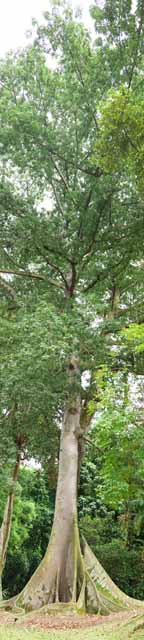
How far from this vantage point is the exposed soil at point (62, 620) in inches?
334

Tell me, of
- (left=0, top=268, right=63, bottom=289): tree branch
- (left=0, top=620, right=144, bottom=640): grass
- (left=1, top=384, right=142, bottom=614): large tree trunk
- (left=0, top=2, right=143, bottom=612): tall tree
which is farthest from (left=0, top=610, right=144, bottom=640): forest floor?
(left=0, top=268, right=63, bottom=289): tree branch

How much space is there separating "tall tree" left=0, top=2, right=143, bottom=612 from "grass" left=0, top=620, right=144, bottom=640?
61.6 inches

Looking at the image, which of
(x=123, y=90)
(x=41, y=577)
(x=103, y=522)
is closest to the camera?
(x=123, y=90)

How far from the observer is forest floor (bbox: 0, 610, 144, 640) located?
6.99 meters

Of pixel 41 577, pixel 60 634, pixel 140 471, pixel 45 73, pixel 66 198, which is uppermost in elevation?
pixel 45 73

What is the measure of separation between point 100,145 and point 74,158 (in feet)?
16.8

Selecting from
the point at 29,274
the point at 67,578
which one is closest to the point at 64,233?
the point at 29,274

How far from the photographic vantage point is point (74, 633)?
782 centimetres

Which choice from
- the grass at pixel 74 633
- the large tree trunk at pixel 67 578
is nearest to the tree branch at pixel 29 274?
the large tree trunk at pixel 67 578

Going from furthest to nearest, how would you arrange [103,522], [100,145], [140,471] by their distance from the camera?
[103,522] → [140,471] → [100,145]

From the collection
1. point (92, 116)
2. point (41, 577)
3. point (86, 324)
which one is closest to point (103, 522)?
point (41, 577)

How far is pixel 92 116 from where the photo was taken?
35.2 ft

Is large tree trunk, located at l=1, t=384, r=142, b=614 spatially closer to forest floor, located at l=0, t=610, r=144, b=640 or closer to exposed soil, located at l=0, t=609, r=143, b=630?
exposed soil, located at l=0, t=609, r=143, b=630

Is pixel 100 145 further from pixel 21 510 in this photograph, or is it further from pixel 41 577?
pixel 21 510
